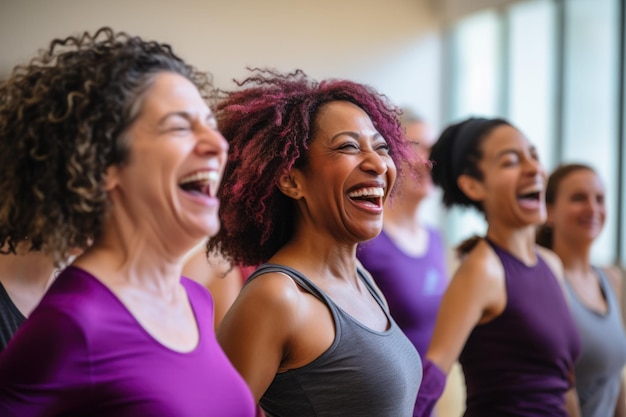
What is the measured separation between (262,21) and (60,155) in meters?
6.11

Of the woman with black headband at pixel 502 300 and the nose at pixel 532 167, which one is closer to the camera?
the woman with black headband at pixel 502 300

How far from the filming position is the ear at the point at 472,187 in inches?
101

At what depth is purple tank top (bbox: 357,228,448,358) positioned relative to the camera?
3.03 metres

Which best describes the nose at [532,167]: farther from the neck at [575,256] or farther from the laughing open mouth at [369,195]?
the laughing open mouth at [369,195]

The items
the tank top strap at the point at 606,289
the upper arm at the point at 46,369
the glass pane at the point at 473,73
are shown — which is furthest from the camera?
the glass pane at the point at 473,73

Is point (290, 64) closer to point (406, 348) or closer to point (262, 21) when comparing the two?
point (262, 21)

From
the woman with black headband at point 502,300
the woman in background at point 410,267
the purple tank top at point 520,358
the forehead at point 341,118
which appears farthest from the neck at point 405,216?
the forehead at point 341,118

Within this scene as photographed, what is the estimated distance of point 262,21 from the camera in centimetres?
716

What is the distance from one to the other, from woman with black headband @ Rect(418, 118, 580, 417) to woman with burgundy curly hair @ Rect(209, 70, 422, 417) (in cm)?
48

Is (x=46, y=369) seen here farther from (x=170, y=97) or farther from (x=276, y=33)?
Answer: (x=276, y=33)

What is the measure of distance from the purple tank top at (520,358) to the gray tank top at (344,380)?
0.72 meters

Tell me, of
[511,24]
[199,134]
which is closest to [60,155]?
[199,134]

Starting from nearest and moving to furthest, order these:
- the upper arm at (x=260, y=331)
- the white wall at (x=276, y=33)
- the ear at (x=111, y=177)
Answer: the ear at (x=111, y=177) < the upper arm at (x=260, y=331) < the white wall at (x=276, y=33)

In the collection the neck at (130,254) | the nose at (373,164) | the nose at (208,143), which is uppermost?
the nose at (208,143)
